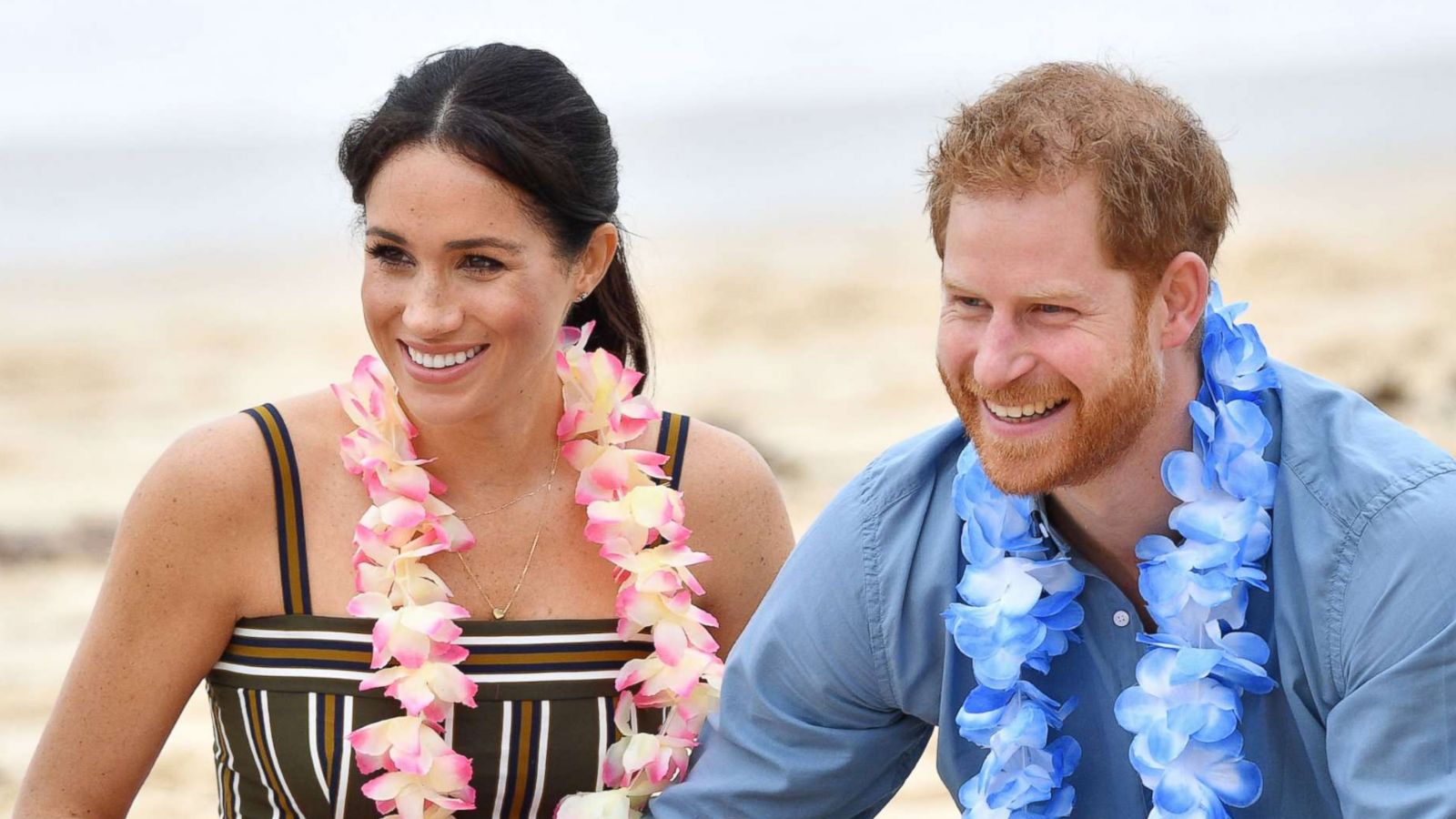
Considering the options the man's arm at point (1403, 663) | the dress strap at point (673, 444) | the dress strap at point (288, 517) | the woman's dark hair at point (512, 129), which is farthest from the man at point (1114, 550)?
the dress strap at point (288, 517)

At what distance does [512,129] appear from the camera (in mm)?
3352

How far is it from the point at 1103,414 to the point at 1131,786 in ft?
2.09

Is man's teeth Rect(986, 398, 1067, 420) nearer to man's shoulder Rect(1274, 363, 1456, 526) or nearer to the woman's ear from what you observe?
man's shoulder Rect(1274, 363, 1456, 526)

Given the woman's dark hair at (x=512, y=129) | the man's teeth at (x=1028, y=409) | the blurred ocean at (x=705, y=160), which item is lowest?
the blurred ocean at (x=705, y=160)

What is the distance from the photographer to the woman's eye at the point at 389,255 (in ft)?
11.0

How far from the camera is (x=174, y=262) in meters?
15.3

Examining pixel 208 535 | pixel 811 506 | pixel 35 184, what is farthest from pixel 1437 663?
pixel 35 184

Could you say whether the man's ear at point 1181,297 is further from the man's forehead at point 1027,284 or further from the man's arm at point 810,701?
the man's arm at point 810,701

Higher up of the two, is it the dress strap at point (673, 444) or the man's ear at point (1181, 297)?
the man's ear at point (1181, 297)

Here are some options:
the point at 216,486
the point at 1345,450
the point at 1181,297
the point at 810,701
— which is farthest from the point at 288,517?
the point at 1345,450

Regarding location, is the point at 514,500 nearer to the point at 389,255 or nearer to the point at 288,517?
the point at 288,517

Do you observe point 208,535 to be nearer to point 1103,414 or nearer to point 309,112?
point 1103,414

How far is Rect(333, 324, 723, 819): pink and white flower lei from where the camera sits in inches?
131

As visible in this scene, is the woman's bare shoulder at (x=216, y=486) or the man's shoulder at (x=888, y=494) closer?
the man's shoulder at (x=888, y=494)
